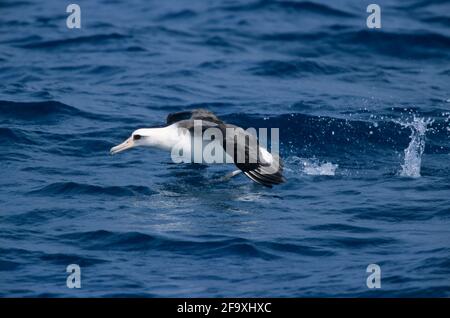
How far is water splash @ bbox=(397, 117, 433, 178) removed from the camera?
16.0m

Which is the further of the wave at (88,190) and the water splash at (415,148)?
the water splash at (415,148)

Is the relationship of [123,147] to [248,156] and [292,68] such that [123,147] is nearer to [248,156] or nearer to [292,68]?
[248,156]

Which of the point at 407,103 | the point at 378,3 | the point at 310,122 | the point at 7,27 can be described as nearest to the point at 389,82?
the point at 407,103

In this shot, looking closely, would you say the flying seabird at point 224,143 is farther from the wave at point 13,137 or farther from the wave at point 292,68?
the wave at point 292,68

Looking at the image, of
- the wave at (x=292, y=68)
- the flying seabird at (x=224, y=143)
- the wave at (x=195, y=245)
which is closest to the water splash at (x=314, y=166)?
the flying seabird at (x=224, y=143)

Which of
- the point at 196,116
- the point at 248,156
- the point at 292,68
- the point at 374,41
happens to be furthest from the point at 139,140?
the point at 374,41

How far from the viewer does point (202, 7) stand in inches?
1057

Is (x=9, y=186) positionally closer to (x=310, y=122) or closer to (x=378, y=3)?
(x=310, y=122)

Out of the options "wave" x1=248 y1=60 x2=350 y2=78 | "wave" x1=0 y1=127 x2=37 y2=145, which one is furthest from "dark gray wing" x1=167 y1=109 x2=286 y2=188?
"wave" x1=248 y1=60 x2=350 y2=78

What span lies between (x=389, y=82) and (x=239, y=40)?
14.9 feet

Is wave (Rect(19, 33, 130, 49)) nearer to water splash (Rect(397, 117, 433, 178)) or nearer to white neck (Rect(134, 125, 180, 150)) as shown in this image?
white neck (Rect(134, 125, 180, 150))

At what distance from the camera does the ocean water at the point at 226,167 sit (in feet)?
40.5

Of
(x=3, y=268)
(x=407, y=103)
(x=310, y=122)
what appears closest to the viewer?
(x=3, y=268)
